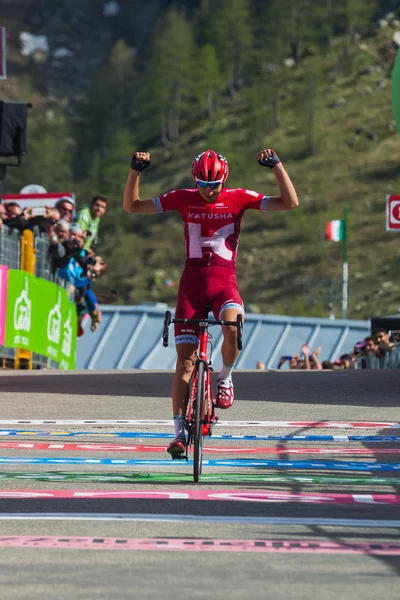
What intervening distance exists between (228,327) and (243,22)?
154m

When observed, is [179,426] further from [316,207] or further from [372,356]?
[316,207]

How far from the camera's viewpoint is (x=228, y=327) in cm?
950

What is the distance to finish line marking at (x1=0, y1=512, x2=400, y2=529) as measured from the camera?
286 inches

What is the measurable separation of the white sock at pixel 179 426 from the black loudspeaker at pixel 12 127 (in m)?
19.1

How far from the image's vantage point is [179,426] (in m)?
9.36

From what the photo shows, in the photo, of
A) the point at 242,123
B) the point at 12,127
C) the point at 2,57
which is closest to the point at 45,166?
the point at 242,123

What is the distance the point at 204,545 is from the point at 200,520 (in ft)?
2.40

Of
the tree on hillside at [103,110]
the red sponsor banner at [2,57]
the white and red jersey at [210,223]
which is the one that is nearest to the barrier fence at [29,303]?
the red sponsor banner at [2,57]

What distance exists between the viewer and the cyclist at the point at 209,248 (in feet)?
31.1

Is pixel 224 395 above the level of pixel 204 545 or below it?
above

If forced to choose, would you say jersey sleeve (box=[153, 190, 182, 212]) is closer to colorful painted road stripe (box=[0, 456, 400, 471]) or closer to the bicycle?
the bicycle

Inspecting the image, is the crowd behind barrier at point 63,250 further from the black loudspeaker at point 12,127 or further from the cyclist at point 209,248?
the cyclist at point 209,248

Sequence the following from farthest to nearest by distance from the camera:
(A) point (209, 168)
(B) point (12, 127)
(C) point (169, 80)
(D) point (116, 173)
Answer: (C) point (169, 80)
(D) point (116, 173)
(B) point (12, 127)
(A) point (209, 168)

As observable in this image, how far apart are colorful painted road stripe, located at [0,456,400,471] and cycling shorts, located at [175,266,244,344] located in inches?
35.9
